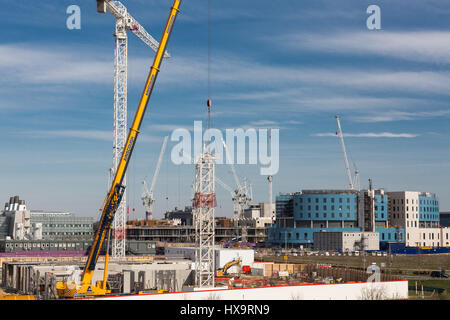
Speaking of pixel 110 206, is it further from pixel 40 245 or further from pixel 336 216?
pixel 336 216

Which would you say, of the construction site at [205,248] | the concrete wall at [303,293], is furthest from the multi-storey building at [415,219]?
the concrete wall at [303,293]

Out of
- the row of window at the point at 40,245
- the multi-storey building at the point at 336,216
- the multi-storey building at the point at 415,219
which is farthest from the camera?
the multi-storey building at the point at 415,219

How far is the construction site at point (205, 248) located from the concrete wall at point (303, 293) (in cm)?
9

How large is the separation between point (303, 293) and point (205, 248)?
14295 mm

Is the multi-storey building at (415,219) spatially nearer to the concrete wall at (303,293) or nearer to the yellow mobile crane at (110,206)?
the concrete wall at (303,293)

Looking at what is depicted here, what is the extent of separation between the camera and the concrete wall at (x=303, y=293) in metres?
44.6

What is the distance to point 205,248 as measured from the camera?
2372 inches

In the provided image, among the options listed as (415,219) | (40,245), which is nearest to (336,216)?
(415,219)

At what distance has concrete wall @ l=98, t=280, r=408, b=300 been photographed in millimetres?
44562

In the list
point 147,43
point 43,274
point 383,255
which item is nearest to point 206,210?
point 43,274

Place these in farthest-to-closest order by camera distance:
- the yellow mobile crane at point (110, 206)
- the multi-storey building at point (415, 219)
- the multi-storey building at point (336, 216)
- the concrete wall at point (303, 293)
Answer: the multi-storey building at point (415, 219) < the multi-storey building at point (336, 216) < the yellow mobile crane at point (110, 206) < the concrete wall at point (303, 293)

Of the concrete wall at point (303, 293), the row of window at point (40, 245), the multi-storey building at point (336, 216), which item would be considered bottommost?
the row of window at point (40, 245)

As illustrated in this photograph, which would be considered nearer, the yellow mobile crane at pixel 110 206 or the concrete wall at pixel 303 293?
the concrete wall at pixel 303 293

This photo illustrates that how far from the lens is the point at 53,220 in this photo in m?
161
